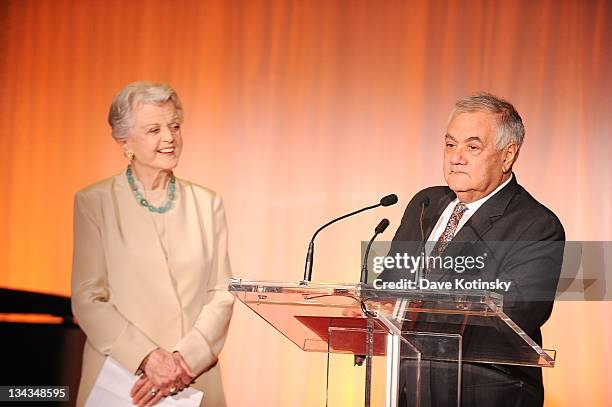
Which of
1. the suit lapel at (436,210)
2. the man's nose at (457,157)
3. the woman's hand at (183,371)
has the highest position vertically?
the man's nose at (457,157)

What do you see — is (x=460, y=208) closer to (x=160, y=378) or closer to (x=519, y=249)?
(x=519, y=249)

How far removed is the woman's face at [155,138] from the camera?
5.39 meters

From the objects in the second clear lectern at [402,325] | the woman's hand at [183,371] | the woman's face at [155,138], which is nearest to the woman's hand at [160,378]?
the woman's hand at [183,371]

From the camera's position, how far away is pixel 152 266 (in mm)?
5270

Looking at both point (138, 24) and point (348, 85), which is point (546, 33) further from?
point (138, 24)

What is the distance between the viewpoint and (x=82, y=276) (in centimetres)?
533

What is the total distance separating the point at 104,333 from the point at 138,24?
187cm

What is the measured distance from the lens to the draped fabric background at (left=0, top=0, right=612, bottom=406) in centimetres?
517

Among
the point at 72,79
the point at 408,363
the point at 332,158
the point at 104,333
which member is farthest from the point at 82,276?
the point at 408,363

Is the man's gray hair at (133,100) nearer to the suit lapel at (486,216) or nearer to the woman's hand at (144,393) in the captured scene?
the woman's hand at (144,393)

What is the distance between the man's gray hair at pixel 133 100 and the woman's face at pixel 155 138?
3 centimetres

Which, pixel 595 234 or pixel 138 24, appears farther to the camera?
pixel 138 24

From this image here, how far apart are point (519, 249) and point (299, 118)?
1.48 meters

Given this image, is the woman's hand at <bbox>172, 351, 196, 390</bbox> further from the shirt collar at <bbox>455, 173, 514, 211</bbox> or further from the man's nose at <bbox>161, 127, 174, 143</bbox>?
the shirt collar at <bbox>455, 173, 514, 211</bbox>
